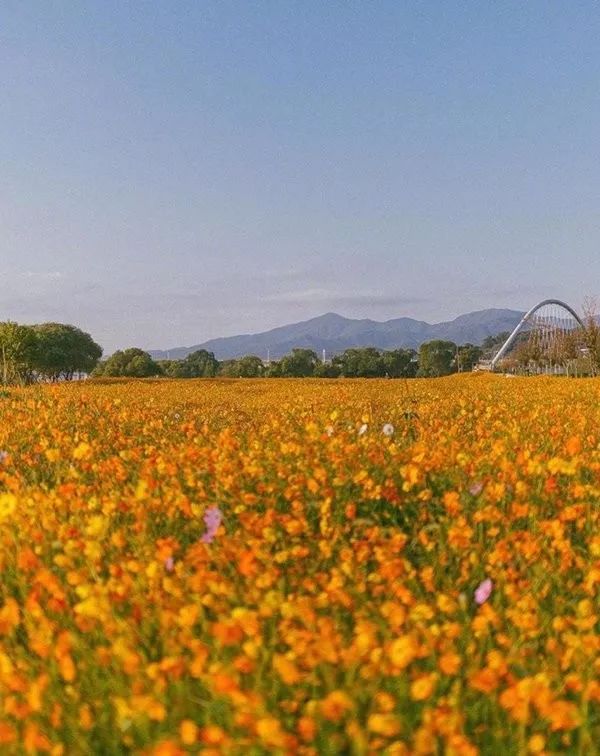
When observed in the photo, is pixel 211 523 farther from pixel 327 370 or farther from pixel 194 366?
pixel 194 366

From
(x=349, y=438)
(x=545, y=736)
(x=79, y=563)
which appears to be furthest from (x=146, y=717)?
(x=349, y=438)

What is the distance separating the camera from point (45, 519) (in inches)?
→ 173

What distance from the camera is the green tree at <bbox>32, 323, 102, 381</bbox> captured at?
78625 millimetres

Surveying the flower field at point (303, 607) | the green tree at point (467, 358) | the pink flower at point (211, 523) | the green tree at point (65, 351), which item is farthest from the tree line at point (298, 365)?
the pink flower at point (211, 523)

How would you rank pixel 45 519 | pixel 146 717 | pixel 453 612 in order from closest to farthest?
pixel 146 717 → pixel 453 612 → pixel 45 519

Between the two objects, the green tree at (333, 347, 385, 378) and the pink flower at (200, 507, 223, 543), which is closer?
the pink flower at (200, 507, 223, 543)

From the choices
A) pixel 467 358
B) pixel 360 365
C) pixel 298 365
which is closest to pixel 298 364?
pixel 298 365

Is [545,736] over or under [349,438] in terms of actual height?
under

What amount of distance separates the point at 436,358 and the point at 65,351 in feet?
167

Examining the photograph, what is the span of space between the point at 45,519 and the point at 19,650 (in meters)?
1.64

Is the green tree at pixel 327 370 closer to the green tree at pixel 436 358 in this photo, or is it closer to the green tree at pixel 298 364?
the green tree at pixel 298 364

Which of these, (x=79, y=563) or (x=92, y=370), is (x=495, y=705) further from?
(x=92, y=370)

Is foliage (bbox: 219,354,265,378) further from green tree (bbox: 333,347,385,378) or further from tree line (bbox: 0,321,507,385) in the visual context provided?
green tree (bbox: 333,347,385,378)

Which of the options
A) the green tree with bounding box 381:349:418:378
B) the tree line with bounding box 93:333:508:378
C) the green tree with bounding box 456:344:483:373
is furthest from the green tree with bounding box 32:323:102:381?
the green tree with bounding box 456:344:483:373
